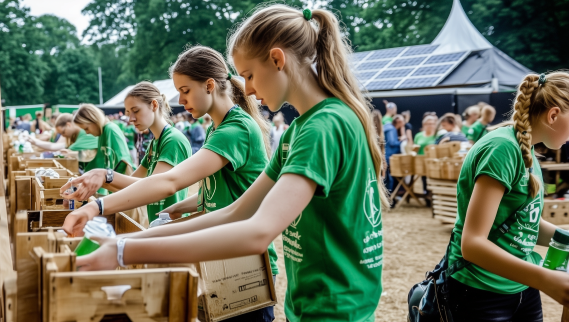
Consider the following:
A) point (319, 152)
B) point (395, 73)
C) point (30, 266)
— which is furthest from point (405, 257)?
point (395, 73)

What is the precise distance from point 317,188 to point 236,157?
1011 mm

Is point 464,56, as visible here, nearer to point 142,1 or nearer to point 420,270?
point 420,270

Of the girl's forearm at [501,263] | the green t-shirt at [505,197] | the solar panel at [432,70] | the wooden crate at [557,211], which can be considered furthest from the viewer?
the solar panel at [432,70]

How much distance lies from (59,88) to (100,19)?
11.0m

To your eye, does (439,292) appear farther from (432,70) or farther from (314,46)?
(432,70)

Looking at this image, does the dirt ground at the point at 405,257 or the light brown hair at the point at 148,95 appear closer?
the light brown hair at the point at 148,95

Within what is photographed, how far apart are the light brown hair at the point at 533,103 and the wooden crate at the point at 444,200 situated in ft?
19.2

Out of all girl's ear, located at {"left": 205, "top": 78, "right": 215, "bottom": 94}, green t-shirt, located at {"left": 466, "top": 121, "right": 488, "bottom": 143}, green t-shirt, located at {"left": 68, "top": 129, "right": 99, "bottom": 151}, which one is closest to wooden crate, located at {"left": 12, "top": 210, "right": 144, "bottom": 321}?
girl's ear, located at {"left": 205, "top": 78, "right": 215, "bottom": 94}

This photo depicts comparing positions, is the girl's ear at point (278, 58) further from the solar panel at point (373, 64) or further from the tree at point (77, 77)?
the tree at point (77, 77)

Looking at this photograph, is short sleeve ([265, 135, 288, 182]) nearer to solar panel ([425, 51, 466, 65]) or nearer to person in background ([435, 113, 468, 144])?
person in background ([435, 113, 468, 144])

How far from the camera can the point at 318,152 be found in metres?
1.38

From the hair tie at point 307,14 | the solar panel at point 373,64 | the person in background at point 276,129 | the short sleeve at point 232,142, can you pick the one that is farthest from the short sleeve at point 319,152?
the solar panel at point 373,64

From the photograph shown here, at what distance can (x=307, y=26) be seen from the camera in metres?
1.62

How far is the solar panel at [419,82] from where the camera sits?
1554cm
